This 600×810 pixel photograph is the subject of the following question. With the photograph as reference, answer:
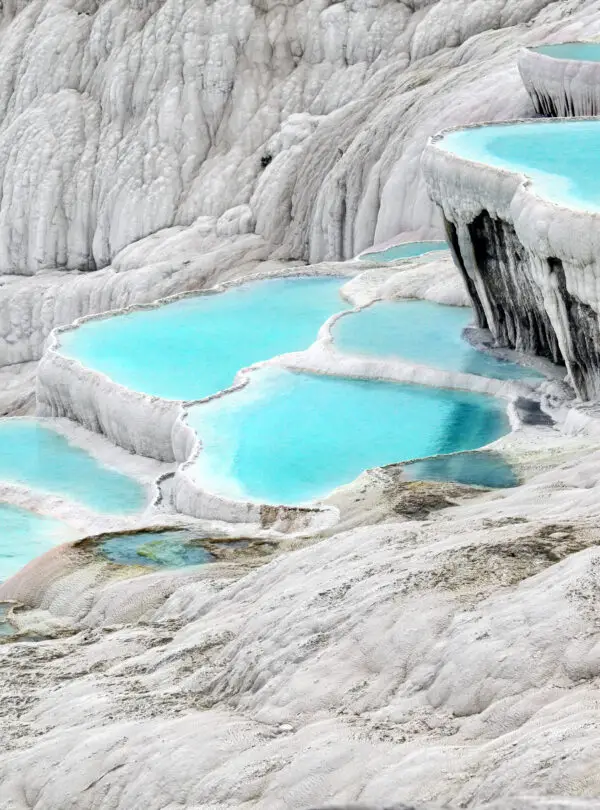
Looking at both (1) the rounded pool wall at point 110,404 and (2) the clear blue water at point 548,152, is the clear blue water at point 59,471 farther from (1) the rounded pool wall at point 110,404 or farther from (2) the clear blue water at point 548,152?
(2) the clear blue water at point 548,152

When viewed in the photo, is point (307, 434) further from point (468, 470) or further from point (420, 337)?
point (420, 337)

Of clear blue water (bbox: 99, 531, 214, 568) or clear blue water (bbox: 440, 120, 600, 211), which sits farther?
clear blue water (bbox: 440, 120, 600, 211)

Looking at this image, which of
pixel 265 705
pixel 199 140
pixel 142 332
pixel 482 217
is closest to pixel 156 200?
pixel 199 140

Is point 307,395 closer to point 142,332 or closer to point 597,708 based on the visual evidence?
point 142,332

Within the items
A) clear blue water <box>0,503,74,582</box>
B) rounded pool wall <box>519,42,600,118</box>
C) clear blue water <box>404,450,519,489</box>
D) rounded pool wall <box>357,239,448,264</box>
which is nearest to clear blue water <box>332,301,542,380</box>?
clear blue water <box>404,450,519,489</box>

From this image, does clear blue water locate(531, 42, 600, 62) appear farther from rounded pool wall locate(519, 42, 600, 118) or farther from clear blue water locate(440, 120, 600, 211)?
clear blue water locate(440, 120, 600, 211)

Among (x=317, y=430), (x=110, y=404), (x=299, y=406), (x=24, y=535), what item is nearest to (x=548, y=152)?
(x=299, y=406)

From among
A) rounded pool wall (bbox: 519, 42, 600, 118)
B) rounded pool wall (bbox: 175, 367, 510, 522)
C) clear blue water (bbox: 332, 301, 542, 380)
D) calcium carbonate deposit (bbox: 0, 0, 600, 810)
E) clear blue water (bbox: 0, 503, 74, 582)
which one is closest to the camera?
calcium carbonate deposit (bbox: 0, 0, 600, 810)
